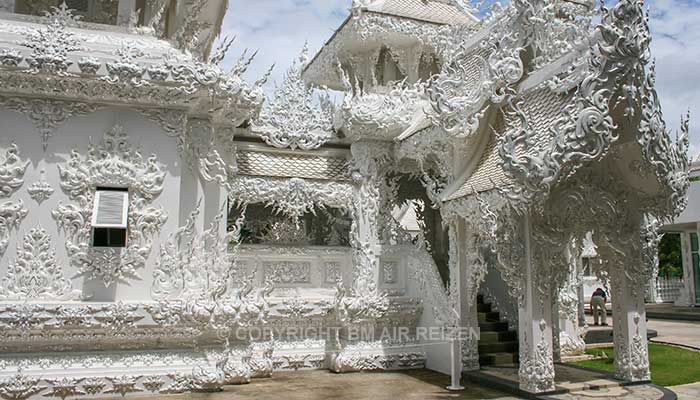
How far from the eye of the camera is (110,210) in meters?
6.11

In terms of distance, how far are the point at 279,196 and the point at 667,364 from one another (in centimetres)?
544

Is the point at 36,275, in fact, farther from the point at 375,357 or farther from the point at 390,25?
the point at 390,25

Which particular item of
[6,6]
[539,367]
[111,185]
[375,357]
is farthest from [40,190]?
[539,367]

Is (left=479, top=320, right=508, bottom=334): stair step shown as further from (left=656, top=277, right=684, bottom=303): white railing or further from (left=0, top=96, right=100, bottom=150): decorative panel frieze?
(left=656, top=277, right=684, bottom=303): white railing

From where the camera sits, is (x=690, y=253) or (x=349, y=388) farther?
(x=690, y=253)

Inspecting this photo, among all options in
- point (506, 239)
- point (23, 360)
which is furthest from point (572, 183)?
point (23, 360)

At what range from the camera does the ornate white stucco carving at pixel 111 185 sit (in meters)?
6.07

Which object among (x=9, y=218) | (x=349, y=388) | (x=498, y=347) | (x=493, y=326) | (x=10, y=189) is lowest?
(x=349, y=388)

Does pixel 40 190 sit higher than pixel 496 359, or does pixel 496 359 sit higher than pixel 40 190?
pixel 40 190

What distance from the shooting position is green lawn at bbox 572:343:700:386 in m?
6.76

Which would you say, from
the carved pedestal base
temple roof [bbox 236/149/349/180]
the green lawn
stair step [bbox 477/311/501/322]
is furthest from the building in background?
temple roof [bbox 236/149/349/180]

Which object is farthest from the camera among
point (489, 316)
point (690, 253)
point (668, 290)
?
point (668, 290)

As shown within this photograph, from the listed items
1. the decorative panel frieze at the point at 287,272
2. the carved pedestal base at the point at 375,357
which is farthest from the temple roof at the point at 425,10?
the carved pedestal base at the point at 375,357

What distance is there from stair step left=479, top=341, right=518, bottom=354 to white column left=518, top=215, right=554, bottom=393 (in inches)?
70.4
